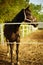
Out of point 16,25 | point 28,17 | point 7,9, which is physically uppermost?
point 28,17

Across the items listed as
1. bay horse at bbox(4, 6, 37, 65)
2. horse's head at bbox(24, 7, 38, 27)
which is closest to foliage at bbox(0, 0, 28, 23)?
bay horse at bbox(4, 6, 37, 65)

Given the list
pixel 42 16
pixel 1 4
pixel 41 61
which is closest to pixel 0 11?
pixel 1 4

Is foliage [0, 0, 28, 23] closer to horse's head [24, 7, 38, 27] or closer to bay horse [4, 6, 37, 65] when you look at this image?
bay horse [4, 6, 37, 65]

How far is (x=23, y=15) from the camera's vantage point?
4359mm

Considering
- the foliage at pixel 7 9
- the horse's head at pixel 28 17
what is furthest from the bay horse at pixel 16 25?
the foliage at pixel 7 9

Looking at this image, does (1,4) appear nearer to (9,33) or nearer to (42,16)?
(9,33)

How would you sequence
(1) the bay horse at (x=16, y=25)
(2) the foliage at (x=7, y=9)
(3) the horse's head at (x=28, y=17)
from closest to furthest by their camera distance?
(3) the horse's head at (x=28, y=17), (1) the bay horse at (x=16, y=25), (2) the foliage at (x=7, y=9)

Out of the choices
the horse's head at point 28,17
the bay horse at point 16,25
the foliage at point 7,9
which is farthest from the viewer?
the foliage at point 7,9

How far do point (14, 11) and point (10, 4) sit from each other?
0.33 m

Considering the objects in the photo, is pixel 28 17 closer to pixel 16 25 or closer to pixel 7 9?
pixel 16 25

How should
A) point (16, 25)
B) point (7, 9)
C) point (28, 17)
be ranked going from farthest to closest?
point (7, 9), point (16, 25), point (28, 17)

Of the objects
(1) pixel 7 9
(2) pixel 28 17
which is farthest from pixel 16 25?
(1) pixel 7 9

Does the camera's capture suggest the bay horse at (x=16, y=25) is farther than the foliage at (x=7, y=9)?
No

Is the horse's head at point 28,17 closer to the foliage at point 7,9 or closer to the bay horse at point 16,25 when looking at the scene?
the bay horse at point 16,25
